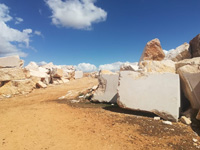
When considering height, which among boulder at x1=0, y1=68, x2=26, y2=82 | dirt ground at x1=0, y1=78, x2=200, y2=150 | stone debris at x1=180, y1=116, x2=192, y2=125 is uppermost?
boulder at x1=0, y1=68, x2=26, y2=82

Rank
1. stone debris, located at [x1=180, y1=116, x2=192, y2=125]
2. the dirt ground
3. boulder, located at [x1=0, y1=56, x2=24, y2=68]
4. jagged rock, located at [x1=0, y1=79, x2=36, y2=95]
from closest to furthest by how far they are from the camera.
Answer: the dirt ground, stone debris, located at [x1=180, y1=116, x2=192, y2=125], jagged rock, located at [x1=0, y1=79, x2=36, y2=95], boulder, located at [x1=0, y1=56, x2=24, y2=68]

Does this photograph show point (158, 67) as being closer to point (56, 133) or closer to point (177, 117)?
point (177, 117)

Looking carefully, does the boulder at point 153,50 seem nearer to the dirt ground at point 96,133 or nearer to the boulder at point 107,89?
the boulder at point 107,89

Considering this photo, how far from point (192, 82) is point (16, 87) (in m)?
8.36

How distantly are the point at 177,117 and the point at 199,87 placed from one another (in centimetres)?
78

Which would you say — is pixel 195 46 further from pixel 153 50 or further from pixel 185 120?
pixel 185 120

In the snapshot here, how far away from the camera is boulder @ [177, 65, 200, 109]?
121 inches

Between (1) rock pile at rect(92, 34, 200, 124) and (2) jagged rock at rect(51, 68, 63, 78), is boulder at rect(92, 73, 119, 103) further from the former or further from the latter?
(2) jagged rock at rect(51, 68, 63, 78)

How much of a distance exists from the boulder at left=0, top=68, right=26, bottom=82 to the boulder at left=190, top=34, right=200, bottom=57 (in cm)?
858

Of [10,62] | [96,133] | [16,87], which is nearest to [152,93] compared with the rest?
[96,133]

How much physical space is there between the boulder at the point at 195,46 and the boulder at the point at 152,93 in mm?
2313

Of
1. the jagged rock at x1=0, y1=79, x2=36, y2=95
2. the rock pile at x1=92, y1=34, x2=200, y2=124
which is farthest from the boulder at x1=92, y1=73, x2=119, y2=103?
the jagged rock at x1=0, y1=79, x2=36, y2=95

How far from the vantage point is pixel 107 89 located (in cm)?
506

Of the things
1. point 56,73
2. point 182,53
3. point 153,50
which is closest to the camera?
point 182,53
